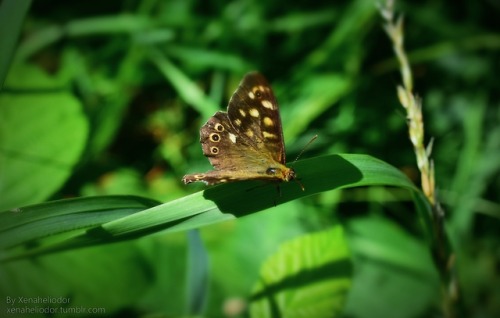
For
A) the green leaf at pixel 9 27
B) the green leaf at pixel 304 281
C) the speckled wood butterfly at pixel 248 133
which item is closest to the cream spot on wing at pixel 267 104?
the speckled wood butterfly at pixel 248 133

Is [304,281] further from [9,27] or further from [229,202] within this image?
[9,27]

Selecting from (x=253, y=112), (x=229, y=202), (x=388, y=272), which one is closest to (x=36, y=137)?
(x=253, y=112)

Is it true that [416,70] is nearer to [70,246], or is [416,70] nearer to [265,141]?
[265,141]

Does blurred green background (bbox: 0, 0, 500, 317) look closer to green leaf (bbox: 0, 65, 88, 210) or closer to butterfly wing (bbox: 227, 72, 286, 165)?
green leaf (bbox: 0, 65, 88, 210)

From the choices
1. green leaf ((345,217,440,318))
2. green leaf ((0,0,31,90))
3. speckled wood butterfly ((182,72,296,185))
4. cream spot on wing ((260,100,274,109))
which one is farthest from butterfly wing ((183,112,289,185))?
green leaf ((345,217,440,318))

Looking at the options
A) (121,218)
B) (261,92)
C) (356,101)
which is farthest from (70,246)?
(356,101)

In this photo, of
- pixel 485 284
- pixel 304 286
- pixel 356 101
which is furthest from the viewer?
pixel 356 101
